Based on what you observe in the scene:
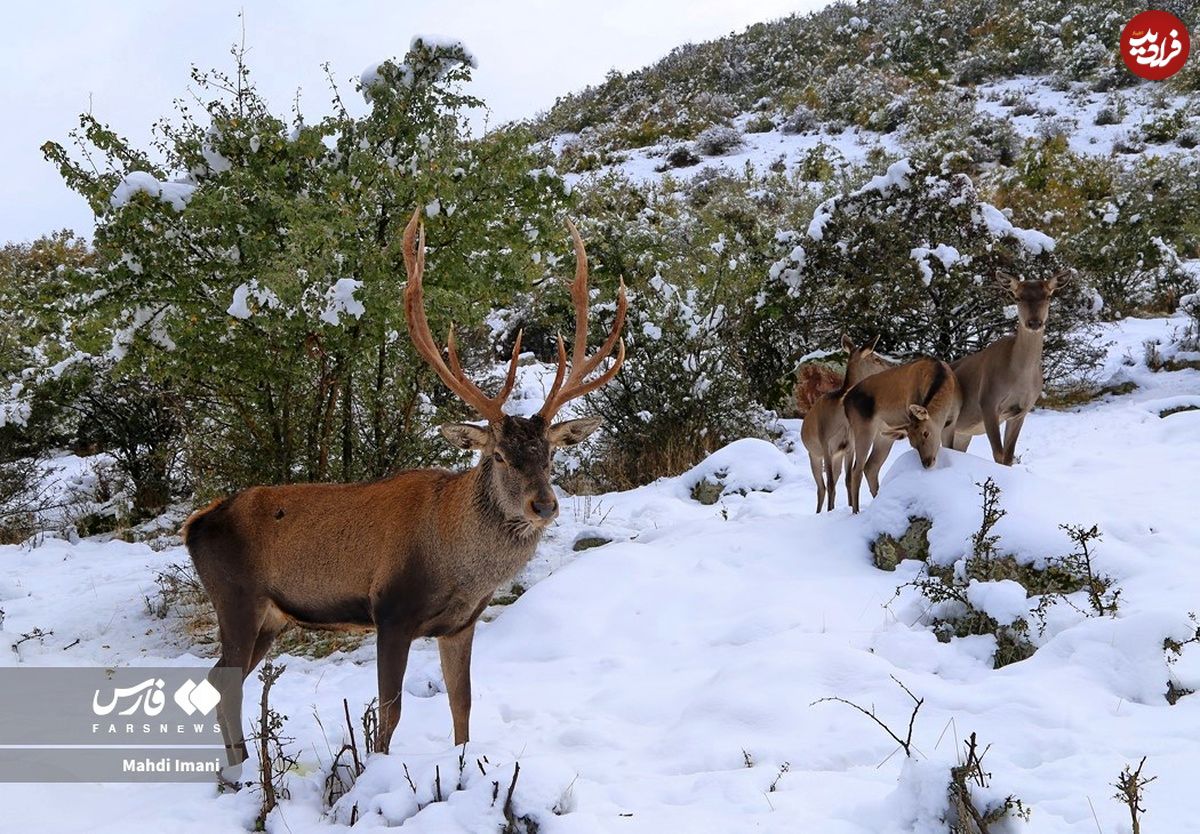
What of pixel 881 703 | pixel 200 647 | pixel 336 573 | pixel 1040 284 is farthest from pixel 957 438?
pixel 200 647

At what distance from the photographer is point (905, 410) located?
663 centimetres

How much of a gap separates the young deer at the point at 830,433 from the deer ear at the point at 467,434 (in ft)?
14.0

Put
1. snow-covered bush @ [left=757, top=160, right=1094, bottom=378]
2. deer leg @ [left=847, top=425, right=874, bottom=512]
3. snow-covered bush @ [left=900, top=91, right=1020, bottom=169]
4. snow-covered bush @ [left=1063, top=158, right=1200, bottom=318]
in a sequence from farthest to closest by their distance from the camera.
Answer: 1. snow-covered bush @ [left=900, top=91, right=1020, bottom=169]
2. snow-covered bush @ [left=1063, top=158, right=1200, bottom=318]
3. snow-covered bush @ [left=757, top=160, right=1094, bottom=378]
4. deer leg @ [left=847, top=425, right=874, bottom=512]

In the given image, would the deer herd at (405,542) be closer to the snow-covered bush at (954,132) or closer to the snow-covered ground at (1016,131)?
the snow-covered bush at (954,132)

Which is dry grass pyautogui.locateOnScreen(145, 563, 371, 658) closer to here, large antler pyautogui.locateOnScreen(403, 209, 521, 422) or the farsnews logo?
the farsnews logo

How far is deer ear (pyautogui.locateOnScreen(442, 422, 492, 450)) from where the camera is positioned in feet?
13.3

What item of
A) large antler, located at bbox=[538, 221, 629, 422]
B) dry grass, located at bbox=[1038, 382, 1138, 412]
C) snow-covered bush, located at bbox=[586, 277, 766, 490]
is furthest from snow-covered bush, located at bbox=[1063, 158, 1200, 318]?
large antler, located at bbox=[538, 221, 629, 422]

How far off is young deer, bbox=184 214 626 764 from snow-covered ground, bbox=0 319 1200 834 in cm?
54

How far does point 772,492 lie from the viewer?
8523mm

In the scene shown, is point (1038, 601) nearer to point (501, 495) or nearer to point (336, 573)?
point (501, 495)

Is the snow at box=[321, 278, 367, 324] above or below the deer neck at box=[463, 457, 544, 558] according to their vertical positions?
above

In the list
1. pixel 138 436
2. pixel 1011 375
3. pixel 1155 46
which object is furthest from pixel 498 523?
pixel 1155 46

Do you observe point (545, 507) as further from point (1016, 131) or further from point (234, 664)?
point (1016, 131)

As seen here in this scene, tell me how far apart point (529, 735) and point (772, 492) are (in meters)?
4.92
